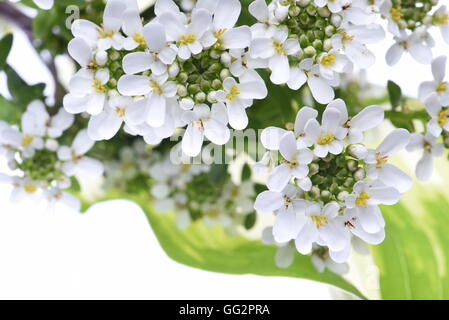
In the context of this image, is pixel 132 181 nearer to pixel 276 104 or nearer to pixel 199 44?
pixel 276 104

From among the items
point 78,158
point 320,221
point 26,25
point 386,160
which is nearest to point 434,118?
point 386,160

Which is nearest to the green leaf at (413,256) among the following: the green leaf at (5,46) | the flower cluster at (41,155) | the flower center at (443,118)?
the flower center at (443,118)

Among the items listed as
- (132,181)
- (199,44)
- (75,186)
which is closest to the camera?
(199,44)

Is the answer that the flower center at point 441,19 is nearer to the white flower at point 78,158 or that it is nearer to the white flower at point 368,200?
the white flower at point 368,200

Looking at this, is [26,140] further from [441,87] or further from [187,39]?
[441,87]

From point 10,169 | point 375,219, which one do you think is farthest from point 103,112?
point 375,219

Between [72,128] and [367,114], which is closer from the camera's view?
[367,114]
